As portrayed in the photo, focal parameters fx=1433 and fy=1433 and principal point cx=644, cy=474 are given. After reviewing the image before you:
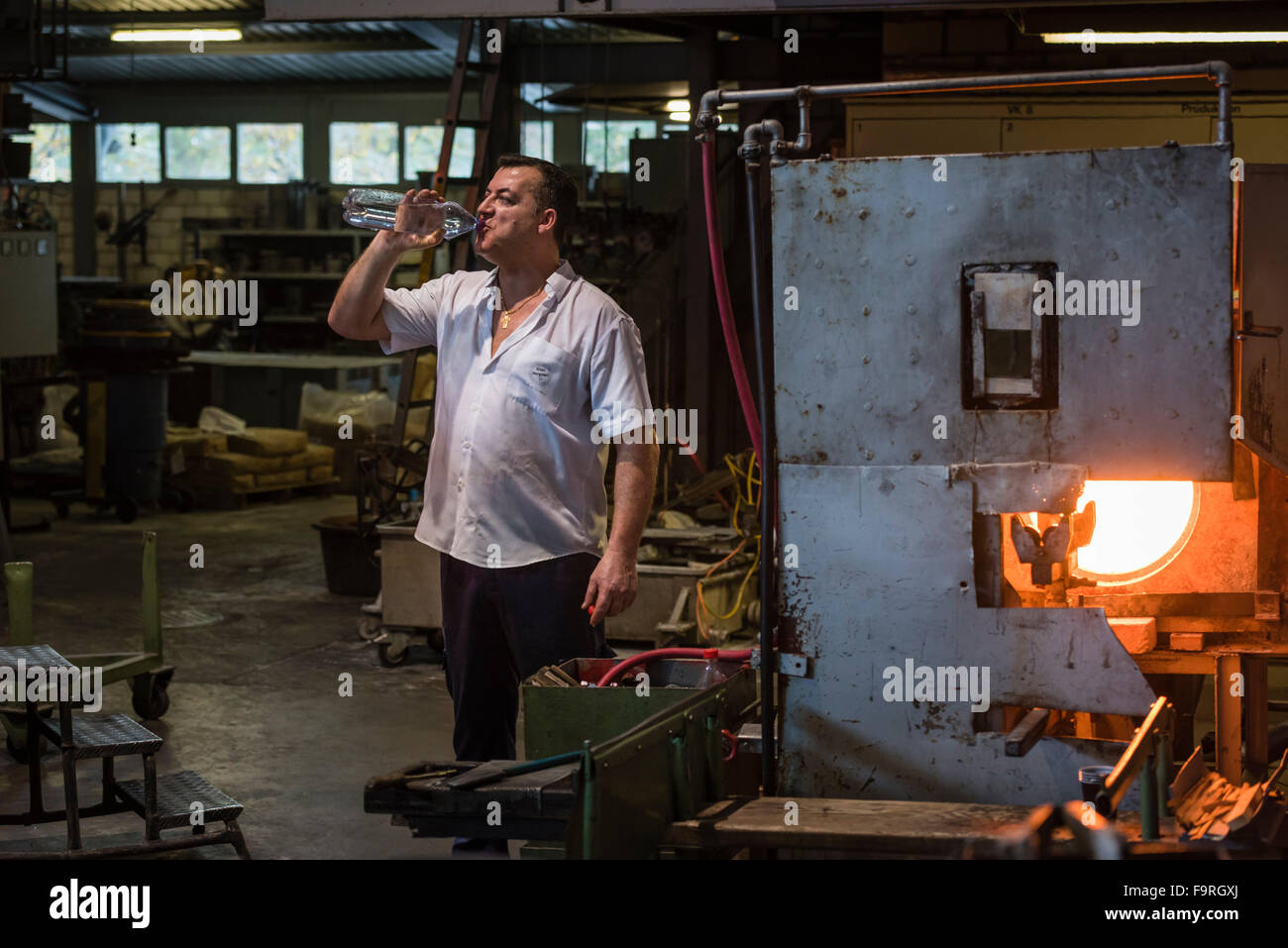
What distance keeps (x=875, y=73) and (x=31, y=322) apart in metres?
4.70

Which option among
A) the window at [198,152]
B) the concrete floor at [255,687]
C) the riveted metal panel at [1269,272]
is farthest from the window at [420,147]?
the riveted metal panel at [1269,272]

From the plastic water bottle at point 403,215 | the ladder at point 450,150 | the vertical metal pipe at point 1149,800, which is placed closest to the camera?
the vertical metal pipe at point 1149,800

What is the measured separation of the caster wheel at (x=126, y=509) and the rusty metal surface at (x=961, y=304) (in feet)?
24.9

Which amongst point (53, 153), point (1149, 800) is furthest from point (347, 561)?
point (53, 153)

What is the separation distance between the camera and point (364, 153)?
58.1ft

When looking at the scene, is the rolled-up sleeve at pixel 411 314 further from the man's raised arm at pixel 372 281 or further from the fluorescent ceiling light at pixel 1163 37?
the fluorescent ceiling light at pixel 1163 37

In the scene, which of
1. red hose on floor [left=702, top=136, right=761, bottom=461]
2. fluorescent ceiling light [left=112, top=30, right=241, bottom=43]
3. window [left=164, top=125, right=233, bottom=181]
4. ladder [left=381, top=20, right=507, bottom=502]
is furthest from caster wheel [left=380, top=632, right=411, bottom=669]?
window [left=164, top=125, right=233, bottom=181]

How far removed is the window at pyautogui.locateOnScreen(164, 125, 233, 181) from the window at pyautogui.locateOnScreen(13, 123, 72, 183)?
1.30 meters

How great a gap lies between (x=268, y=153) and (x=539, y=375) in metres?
15.9

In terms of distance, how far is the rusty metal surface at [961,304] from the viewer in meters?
2.43

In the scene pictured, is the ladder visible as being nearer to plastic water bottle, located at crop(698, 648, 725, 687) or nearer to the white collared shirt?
the white collared shirt

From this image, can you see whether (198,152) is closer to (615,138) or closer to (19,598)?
(615,138)
